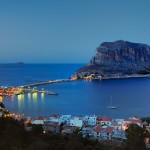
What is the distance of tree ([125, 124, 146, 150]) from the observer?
20.5ft

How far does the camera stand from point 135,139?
20.7ft

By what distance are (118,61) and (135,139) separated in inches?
2769

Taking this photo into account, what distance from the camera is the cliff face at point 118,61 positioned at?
211 ft

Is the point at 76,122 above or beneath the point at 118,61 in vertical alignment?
beneath

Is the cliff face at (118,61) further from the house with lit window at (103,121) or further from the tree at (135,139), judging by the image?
the tree at (135,139)

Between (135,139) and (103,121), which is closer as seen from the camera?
(135,139)

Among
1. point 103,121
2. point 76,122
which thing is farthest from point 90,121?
point 76,122

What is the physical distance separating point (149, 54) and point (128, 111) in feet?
223

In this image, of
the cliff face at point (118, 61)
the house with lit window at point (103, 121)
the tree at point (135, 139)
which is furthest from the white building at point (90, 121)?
the cliff face at point (118, 61)

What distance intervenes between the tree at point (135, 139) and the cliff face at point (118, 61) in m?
52.1

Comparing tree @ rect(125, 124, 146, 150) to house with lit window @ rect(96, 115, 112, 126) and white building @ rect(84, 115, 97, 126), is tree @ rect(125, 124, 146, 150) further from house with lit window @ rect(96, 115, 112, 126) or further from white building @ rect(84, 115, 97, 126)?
white building @ rect(84, 115, 97, 126)

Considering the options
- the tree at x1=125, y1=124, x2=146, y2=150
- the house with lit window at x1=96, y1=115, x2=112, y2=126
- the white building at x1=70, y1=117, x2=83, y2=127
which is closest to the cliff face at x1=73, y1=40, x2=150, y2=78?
the house with lit window at x1=96, y1=115, x2=112, y2=126

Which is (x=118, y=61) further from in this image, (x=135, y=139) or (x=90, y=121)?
(x=135, y=139)

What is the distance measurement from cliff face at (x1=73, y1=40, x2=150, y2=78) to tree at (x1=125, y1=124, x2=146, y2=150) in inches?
2052
